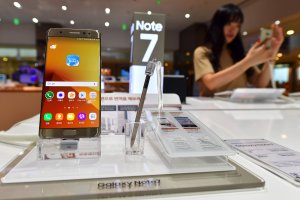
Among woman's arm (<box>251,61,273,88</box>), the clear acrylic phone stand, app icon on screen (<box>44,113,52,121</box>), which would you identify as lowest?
the clear acrylic phone stand

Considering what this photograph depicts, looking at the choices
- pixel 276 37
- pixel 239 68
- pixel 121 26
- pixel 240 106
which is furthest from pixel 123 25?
pixel 240 106

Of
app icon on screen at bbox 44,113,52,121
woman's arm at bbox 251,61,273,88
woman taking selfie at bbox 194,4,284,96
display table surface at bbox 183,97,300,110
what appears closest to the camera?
app icon on screen at bbox 44,113,52,121

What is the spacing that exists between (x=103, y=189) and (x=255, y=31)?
3352 millimetres

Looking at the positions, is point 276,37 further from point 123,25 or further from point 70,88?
point 70,88

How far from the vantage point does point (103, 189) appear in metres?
0.28

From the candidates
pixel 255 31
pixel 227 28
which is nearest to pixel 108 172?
pixel 227 28

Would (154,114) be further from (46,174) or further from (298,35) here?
(298,35)

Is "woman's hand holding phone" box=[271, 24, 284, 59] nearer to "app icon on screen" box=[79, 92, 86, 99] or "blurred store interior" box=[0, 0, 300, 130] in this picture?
"blurred store interior" box=[0, 0, 300, 130]

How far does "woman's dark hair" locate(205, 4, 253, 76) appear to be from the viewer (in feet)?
4.98

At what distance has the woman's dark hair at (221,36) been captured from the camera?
1518mm

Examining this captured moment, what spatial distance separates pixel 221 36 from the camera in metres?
1.56

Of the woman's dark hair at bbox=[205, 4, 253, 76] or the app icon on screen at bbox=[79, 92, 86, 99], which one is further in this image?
the woman's dark hair at bbox=[205, 4, 253, 76]

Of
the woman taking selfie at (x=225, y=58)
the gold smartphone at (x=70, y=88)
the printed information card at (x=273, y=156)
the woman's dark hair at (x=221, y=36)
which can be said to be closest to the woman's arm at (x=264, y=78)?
the woman taking selfie at (x=225, y=58)

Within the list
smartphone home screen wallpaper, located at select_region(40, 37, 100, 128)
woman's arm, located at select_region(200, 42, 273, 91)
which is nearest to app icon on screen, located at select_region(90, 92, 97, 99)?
smartphone home screen wallpaper, located at select_region(40, 37, 100, 128)
